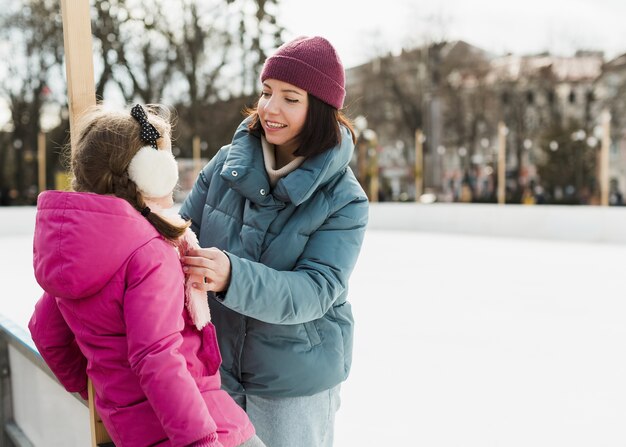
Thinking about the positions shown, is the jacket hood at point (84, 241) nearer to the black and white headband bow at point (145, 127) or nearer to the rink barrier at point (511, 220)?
the black and white headband bow at point (145, 127)

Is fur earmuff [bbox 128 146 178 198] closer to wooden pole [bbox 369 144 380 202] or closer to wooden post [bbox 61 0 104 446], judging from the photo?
wooden post [bbox 61 0 104 446]

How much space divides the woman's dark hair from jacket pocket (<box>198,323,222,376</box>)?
0.46m

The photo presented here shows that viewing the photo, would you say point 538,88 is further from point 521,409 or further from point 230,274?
point 230,274

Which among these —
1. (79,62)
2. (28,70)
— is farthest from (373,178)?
(79,62)

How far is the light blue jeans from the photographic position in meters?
1.57

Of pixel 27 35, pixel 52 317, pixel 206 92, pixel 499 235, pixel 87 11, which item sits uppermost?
pixel 27 35

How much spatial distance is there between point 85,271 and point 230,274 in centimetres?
28

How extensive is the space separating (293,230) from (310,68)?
1.16 ft

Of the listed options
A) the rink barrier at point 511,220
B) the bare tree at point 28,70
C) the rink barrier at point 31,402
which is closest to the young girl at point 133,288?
the rink barrier at point 31,402

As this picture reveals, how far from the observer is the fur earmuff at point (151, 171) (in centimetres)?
122

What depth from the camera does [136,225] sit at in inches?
45.7

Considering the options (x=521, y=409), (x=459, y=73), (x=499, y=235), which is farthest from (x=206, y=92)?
(x=521, y=409)

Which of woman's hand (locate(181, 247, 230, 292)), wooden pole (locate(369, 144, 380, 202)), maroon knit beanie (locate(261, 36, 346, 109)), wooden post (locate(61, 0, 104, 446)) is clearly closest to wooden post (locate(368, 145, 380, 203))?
wooden pole (locate(369, 144, 380, 202))

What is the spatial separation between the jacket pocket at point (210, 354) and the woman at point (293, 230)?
0.45 ft
